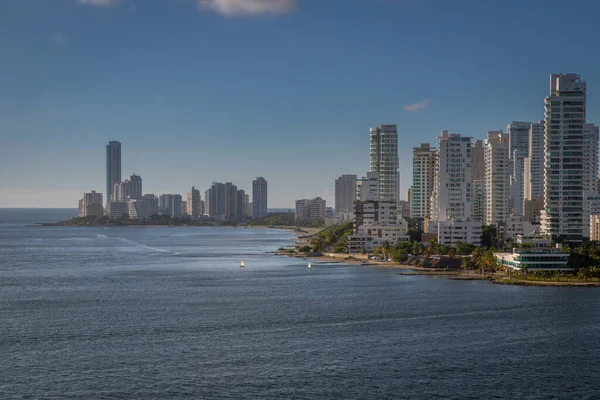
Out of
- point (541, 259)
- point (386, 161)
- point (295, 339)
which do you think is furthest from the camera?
point (386, 161)

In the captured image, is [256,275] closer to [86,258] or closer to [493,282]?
[493,282]

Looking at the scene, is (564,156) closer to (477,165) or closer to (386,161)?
(386,161)

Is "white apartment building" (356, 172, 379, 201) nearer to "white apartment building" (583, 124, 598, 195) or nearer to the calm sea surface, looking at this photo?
"white apartment building" (583, 124, 598, 195)

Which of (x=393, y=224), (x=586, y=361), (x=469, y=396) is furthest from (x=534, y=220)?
(x=469, y=396)

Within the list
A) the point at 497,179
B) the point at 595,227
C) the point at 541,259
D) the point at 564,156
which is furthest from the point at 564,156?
the point at 497,179

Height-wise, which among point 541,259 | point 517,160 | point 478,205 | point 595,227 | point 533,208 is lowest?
point 541,259

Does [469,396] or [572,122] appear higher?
[572,122]

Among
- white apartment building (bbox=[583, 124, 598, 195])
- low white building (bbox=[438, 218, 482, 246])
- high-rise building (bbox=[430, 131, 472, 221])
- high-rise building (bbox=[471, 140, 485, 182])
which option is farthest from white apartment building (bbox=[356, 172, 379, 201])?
high-rise building (bbox=[471, 140, 485, 182])
